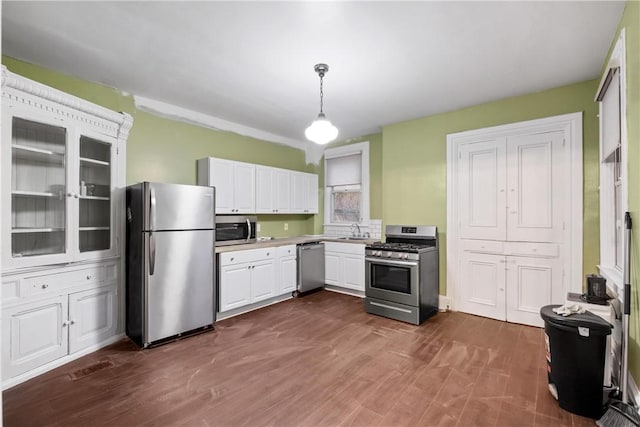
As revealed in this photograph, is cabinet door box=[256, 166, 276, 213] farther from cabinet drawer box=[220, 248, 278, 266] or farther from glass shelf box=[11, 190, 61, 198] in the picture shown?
glass shelf box=[11, 190, 61, 198]

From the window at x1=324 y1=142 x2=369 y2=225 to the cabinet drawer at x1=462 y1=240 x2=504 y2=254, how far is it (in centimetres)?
171

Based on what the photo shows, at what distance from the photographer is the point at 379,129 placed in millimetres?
5156

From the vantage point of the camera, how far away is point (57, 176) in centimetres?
294

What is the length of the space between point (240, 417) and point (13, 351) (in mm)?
1933

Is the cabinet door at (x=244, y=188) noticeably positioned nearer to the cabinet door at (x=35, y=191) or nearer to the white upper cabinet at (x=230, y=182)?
the white upper cabinet at (x=230, y=182)

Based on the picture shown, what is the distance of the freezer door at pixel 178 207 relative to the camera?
3.19 m

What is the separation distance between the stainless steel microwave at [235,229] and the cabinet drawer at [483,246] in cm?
284

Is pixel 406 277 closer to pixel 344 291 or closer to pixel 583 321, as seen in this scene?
pixel 344 291

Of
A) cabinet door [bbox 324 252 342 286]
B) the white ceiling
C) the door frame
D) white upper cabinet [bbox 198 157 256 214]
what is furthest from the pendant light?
cabinet door [bbox 324 252 342 286]

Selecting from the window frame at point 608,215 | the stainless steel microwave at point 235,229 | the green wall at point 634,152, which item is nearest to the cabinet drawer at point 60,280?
the stainless steel microwave at point 235,229

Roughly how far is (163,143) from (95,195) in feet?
3.47

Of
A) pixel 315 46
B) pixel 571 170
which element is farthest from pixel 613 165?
pixel 315 46

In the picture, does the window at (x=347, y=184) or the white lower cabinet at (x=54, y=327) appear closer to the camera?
the white lower cabinet at (x=54, y=327)

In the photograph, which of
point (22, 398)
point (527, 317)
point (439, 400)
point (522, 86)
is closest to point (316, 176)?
point (522, 86)
